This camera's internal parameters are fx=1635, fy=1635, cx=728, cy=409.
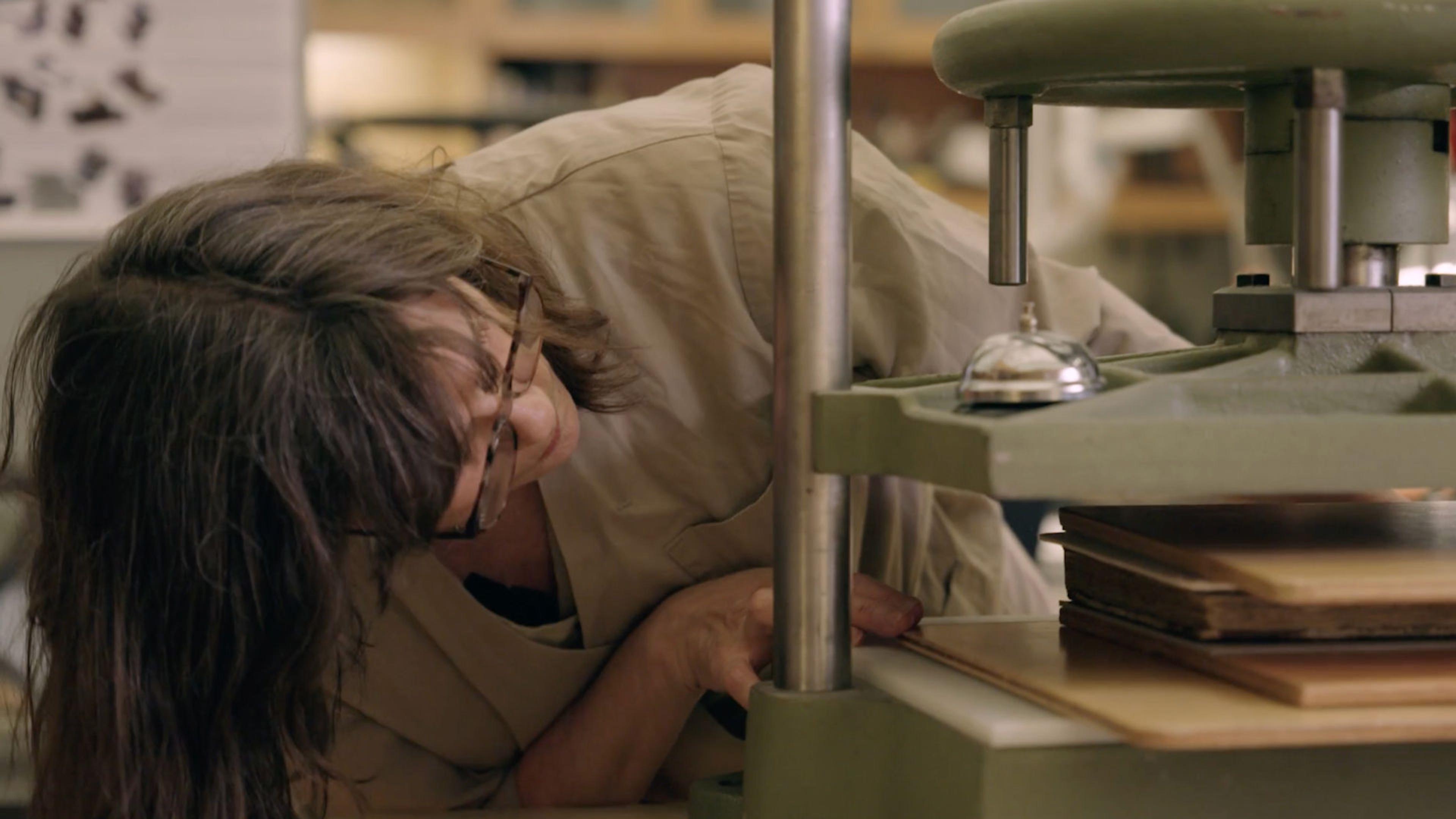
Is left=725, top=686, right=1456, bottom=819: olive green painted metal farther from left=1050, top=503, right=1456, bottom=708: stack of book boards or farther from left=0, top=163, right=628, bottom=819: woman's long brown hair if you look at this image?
left=0, top=163, right=628, bottom=819: woman's long brown hair

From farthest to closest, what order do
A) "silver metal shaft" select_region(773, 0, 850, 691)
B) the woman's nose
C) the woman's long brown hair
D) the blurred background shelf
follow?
the blurred background shelf
the woman's nose
the woman's long brown hair
"silver metal shaft" select_region(773, 0, 850, 691)

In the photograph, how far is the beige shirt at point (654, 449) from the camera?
41.1 inches

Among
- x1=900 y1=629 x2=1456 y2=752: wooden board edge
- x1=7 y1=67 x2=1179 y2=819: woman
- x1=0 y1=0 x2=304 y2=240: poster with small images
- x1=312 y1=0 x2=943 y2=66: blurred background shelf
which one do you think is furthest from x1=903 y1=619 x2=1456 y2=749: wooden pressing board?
x1=312 y1=0 x2=943 y2=66: blurred background shelf

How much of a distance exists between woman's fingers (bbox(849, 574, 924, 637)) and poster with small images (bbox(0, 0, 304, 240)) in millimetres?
1319

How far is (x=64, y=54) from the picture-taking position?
75.5 inches

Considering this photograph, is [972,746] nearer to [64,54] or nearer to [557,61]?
[64,54]

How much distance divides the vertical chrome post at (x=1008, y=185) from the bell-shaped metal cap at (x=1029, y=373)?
14cm

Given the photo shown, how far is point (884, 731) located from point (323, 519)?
0.98 ft

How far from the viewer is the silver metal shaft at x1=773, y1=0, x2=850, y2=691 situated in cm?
65

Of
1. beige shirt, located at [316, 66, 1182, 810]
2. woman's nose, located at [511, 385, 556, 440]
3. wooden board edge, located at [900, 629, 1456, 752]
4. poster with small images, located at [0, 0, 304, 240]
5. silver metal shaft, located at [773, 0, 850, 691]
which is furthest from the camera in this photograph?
poster with small images, located at [0, 0, 304, 240]

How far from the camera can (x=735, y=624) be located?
94cm

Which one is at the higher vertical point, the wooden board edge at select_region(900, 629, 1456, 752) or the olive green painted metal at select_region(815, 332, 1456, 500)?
the olive green painted metal at select_region(815, 332, 1456, 500)

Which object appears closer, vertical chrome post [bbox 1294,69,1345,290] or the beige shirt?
vertical chrome post [bbox 1294,69,1345,290]

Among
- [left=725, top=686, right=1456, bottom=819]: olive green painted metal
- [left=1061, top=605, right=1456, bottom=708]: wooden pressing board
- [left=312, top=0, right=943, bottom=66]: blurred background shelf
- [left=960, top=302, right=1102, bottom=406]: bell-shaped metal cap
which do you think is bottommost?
[left=725, top=686, right=1456, bottom=819]: olive green painted metal
